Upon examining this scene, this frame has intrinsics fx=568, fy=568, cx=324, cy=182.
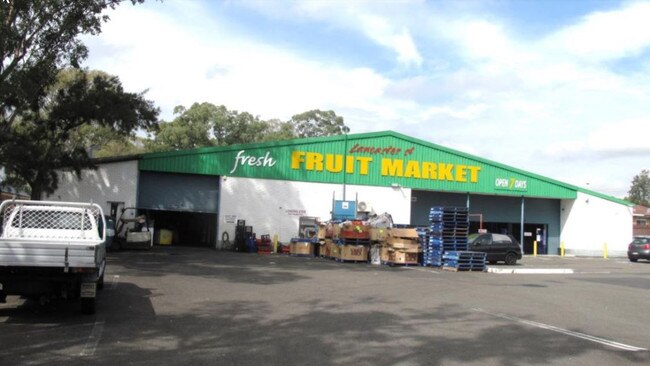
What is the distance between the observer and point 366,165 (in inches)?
1438

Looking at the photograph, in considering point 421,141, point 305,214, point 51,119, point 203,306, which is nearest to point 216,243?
point 305,214

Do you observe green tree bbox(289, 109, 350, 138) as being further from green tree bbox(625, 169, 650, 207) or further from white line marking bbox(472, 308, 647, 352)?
green tree bbox(625, 169, 650, 207)

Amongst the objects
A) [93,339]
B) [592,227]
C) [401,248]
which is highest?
[592,227]

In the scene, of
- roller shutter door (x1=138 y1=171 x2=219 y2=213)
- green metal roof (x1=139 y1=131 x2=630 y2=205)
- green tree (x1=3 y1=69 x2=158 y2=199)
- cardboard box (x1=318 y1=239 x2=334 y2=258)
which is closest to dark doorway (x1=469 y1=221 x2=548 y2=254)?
green metal roof (x1=139 y1=131 x2=630 y2=205)

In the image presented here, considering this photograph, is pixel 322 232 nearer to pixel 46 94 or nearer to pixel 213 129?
pixel 46 94

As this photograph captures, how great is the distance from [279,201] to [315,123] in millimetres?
43034

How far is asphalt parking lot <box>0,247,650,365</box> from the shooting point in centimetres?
728

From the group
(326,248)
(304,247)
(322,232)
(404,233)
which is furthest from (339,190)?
(404,233)

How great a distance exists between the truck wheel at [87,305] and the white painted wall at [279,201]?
76.0 ft

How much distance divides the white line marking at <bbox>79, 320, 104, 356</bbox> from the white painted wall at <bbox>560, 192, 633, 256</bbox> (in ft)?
131

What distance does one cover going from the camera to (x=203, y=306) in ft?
36.4

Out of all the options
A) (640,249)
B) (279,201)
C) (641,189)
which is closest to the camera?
(279,201)

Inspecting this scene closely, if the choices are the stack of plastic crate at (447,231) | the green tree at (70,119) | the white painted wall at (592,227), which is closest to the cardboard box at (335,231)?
the stack of plastic crate at (447,231)

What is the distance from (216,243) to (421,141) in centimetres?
1511
